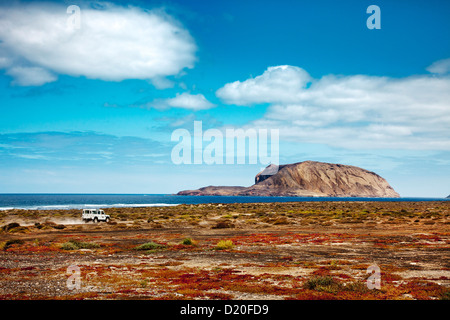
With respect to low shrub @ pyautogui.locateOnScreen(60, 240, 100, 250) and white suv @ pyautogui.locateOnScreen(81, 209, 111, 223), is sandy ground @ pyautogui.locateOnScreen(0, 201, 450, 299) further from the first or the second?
white suv @ pyautogui.locateOnScreen(81, 209, 111, 223)

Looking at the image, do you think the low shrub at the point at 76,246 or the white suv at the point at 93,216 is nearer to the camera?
the low shrub at the point at 76,246

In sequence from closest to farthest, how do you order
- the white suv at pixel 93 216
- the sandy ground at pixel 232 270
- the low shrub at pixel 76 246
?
the sandy ground at pixel 232 270 < the low shrub at pixel 76 246 < the white suv at pixel 93 216

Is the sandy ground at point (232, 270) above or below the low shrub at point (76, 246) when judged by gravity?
above

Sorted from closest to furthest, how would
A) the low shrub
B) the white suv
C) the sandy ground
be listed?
the sandy ground < the low shrub < the white suv

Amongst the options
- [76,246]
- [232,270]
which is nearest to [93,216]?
[76,246]

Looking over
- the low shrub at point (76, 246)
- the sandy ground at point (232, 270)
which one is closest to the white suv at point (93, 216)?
the sandy ground at point (232, 270)

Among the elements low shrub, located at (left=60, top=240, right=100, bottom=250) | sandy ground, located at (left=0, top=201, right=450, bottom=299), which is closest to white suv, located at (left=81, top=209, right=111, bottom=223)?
sandy ground, located at (left=0, top=201, right=450, bottom=299)

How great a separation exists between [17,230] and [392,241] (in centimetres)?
4300

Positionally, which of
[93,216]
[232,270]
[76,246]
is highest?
[232,270]

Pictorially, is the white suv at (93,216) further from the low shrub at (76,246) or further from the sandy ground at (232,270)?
the low shrub at (76,246)

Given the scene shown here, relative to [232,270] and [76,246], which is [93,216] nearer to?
[76,246]

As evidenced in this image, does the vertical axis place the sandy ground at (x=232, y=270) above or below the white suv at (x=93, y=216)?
above

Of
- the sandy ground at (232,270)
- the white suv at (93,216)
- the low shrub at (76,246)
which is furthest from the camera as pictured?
the white suv at (93,216)
